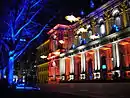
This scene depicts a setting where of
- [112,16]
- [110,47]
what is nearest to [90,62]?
[110,47]

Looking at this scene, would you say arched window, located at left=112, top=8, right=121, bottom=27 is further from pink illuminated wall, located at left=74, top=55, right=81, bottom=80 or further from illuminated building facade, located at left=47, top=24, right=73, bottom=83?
illuminated building facade, located at left=47, top=24, right=73, bottom=83

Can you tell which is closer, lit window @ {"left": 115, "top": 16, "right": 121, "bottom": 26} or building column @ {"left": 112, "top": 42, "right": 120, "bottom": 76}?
building column @ {"left": 112, "top": 42, "right": 120, "bottom": 76}

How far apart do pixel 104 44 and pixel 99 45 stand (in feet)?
4.37

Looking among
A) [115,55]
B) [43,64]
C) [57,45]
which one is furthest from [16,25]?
[43,64]

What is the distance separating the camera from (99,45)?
3538cm

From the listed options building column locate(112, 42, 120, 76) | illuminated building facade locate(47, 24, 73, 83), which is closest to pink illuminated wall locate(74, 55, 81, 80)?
illuminated building facade locate(47, 24, 73, 83)

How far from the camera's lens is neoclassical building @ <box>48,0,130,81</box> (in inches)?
1224

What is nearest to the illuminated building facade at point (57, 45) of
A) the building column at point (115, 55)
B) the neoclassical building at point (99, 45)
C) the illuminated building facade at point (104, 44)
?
the neoclassical building at point (99, 45)

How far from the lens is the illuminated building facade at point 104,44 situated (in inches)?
1216

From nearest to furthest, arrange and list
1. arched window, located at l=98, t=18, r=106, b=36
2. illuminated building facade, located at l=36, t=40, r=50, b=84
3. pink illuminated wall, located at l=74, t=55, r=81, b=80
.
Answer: arched window, located at l=98, t=18, r=106, b=36
pink illuminated wall, located at l=74, t=55, r=81, b=80
illuminated building facade, located at l=36, t=40, r=50, b=84

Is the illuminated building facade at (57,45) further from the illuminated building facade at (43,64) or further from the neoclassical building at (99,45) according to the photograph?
the illuminated building facade at (43,64)

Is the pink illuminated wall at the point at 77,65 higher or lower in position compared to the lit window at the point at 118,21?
lower

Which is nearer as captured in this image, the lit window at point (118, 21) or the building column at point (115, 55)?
the building column at point (115, 55)

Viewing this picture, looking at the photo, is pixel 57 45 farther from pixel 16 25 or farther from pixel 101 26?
pixel 16 25
